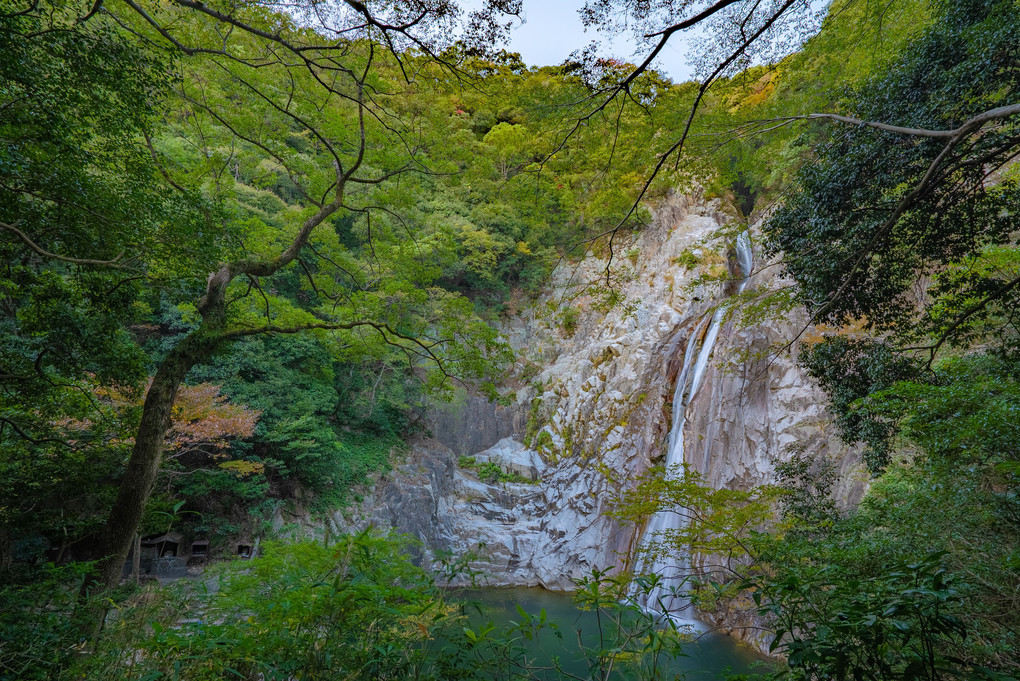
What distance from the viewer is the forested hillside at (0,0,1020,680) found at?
1.95 m

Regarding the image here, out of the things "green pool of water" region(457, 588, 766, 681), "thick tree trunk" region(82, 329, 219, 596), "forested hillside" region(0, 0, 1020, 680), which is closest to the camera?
"forested hillside" region(0, 0, 1020, 680)

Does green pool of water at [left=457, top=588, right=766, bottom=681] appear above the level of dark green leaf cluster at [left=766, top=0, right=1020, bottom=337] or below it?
below

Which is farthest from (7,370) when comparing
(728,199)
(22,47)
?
(728,199)

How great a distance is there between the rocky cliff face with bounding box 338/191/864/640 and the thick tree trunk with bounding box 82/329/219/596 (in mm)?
5797

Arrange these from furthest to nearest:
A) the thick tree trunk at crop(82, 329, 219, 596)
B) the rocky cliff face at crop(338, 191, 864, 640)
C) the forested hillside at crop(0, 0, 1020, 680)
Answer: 1. the rocky cliff face at crop(338, 191, 864, 640)
2. the thick tree trunk at crop(82, 329, 219, 596)
3. the forested hillside at crop(0, 0, 1020, 680)

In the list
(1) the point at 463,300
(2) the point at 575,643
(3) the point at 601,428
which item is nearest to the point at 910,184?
(1) the point at 463,300

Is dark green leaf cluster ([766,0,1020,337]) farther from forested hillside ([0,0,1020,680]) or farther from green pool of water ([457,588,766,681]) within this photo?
green pool of water ([457,588,766,681])

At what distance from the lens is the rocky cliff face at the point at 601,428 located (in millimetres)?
8414

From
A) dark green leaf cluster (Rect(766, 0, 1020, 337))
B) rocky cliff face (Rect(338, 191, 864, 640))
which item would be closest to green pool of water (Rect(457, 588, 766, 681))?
rocky cliff face (Rect(338, 191, 864, 640))

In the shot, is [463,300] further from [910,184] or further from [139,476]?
[910,184]

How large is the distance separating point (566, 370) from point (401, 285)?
7.71 m

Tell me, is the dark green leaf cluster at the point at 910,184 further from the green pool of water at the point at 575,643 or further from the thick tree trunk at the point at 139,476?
the thick tree trunk at the point at 139,476

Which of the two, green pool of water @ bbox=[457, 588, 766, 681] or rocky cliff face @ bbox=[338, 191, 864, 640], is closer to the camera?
green pool of water @ bbox=[457, 588, 766, 681]

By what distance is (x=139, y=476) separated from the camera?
13.3 ft
